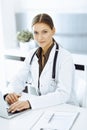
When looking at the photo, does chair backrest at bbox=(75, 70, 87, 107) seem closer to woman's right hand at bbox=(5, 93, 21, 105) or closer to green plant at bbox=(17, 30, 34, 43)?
woman's right hand at bbox=(5, 93, 21, 105)

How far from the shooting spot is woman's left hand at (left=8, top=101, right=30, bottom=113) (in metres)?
1.40

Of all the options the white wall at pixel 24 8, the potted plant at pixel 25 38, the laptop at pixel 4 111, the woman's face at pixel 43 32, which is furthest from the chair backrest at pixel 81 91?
the potted plant at pixel 25 38

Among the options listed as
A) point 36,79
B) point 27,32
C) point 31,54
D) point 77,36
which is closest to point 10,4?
point 27,32

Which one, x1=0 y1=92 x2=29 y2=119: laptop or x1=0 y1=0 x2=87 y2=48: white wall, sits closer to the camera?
x1=0 y1=92 x2=29 y2=119: laptop

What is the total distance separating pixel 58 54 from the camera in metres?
1.66

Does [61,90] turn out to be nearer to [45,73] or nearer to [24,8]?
[45,73]

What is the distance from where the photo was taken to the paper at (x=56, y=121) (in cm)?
123

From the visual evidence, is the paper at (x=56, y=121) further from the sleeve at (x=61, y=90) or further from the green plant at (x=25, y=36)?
the green plant at (x=25, y=36)

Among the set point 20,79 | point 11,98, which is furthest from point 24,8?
point 11,98

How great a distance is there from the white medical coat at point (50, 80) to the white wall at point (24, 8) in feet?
3.73

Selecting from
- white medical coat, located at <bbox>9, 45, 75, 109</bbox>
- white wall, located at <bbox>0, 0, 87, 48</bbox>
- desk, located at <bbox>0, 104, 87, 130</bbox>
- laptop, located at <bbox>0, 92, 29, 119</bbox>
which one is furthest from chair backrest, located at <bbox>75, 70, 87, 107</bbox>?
white wall, located at <bbox>0, 0, 87, 48</bbox>

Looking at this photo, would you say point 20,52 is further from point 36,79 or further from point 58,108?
point 58,108

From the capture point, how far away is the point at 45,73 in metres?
1.66

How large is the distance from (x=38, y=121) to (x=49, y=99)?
0.21 m
